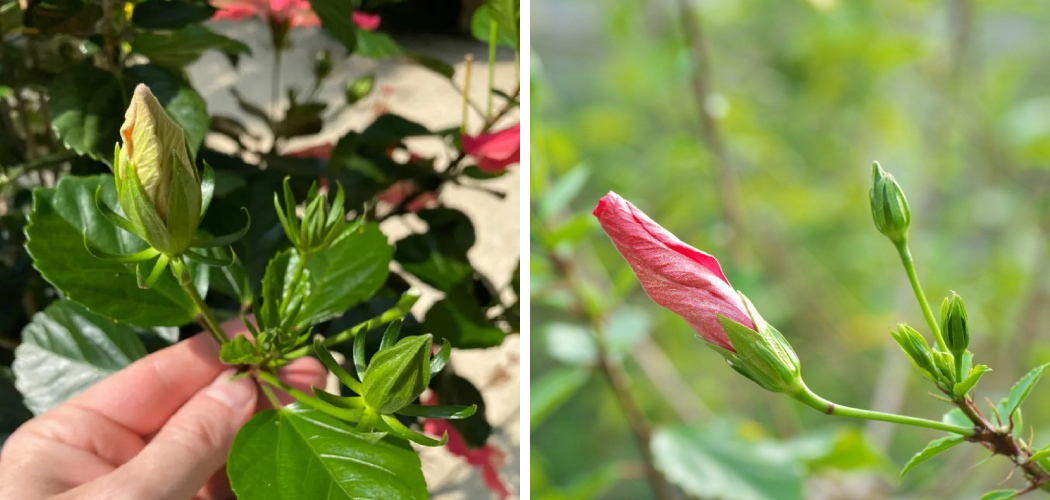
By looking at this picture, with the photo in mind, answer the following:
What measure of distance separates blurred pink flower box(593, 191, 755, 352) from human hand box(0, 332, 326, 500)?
0.28m

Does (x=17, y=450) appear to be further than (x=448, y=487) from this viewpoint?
No

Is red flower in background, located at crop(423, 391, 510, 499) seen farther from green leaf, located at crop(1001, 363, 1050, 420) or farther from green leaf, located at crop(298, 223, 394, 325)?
green leaf, located at crop(1001, 363, 1050, 420)

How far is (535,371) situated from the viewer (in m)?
1.46

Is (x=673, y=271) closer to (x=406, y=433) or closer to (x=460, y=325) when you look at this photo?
(x=406, y=433)

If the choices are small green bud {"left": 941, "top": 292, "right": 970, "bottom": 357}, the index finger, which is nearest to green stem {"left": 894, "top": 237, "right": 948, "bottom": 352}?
small green bud {"left": 941, "top": 292, "right": 970, "bottom": 357}

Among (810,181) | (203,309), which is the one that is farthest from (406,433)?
(810,181)

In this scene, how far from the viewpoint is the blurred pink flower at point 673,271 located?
0.25 metres

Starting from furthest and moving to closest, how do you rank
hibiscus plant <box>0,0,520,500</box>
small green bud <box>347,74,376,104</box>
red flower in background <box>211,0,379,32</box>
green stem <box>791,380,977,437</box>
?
small green bud <box>347,74,376,104</box> → red flower in background <box>211,0,379,32</box> → hibiscus plant <box>0,0,520,500</box> → green stem <box>791,380,977,437</box>

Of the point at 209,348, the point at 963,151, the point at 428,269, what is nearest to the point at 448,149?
the point at 428,269

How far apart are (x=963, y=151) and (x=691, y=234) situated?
0.48 metres

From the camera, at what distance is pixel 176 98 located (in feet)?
1.49

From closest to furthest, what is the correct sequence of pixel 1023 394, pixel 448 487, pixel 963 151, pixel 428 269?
pixel 1023 394 < pixel 428 269 < pixel 448 487 < pixel 963 151

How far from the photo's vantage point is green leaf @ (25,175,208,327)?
1.31 ft

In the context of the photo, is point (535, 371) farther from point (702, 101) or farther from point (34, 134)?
point (34, 134)
